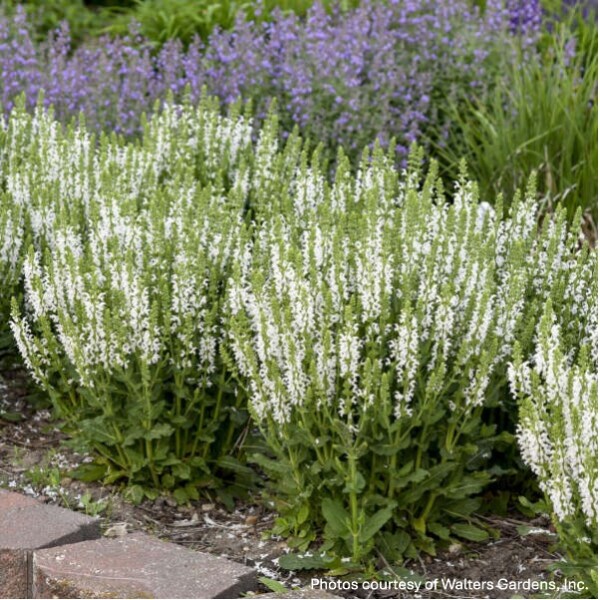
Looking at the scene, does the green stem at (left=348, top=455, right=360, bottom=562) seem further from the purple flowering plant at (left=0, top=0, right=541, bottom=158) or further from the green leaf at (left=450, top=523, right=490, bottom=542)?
the purple flowering plant at (left=0, top=0, right=541, bottom=158)

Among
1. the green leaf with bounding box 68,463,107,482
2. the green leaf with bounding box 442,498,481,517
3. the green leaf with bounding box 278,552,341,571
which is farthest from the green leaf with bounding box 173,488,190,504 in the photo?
the green leaf with bounding box 442,498,481,517

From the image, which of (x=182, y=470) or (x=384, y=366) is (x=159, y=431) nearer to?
(x=182, y=470)

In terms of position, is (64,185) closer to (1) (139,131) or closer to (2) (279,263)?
(2) (279,263)

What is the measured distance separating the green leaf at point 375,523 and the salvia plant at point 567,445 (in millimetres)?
493

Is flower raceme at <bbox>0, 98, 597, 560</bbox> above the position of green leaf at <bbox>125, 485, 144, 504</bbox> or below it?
above

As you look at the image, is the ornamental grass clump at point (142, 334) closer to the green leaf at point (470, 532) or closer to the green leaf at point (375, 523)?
the green leaf at point (375, 523)

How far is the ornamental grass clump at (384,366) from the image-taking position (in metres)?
3.32

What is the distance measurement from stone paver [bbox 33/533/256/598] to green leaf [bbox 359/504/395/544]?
0.37 metres

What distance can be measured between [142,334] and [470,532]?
1205 millimetres

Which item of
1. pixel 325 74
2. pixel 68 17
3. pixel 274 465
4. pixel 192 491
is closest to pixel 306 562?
pixel 274 465

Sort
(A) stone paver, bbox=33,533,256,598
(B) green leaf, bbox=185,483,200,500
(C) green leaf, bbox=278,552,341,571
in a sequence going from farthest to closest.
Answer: (B) green leaf, bbox=185,483,200,500 < (C) green leaf, bbox=278,552,341,571 < (A) stone paver, bbox=33,533,256,598

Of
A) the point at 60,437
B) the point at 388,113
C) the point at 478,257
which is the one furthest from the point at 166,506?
the point at 388,113

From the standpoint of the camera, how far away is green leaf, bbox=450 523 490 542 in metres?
3.57

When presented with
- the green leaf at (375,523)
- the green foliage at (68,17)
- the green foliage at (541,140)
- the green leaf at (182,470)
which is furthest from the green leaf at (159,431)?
the green foliage at (68,17)
